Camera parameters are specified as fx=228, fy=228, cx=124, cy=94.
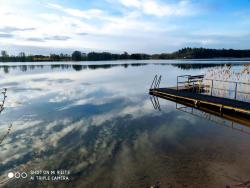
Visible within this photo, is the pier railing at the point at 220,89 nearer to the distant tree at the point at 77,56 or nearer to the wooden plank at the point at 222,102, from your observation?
the wooden plank at the point at 222,102

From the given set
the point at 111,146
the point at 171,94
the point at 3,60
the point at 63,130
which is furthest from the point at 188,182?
the point at 3,60

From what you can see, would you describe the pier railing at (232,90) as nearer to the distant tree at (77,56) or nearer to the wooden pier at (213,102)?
the wooden pier at (213,102)

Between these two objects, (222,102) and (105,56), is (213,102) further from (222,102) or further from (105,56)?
(105,56)

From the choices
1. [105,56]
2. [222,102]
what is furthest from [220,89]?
[105,56]

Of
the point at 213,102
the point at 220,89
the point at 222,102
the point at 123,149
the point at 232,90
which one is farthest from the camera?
the point at 220,89

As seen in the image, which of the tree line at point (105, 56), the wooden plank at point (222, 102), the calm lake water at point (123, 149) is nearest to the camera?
the calm lake water at point (123, 149)

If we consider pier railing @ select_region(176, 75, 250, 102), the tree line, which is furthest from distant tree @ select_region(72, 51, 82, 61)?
pier railing @ select_region(176, 75, 250, 102)

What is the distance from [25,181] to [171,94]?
16115 millimetres

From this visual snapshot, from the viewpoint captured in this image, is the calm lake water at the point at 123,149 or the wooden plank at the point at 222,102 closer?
the calm lake water at the point at 123,149

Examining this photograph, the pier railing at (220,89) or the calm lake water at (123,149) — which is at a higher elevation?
the pier railing at (220,89)

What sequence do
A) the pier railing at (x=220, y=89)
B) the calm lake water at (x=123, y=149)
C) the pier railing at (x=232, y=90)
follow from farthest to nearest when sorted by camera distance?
the pier railing at (x=220, y=89) < the pier railing at (x=232, y=90) < the calm lake water at (x=123, y=149)

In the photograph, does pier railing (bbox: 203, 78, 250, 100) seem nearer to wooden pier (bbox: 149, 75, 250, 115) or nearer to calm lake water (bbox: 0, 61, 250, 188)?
wooden pier (bbox: 149, 75, 250, 115)

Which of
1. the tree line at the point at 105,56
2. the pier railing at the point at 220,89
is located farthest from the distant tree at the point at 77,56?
the pier railing at the point at 220,89

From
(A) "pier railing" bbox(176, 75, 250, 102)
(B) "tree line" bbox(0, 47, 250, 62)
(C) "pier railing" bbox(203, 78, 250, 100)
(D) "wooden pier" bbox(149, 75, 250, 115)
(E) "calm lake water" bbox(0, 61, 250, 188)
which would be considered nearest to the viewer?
(E) "calm lake water" bbox(0, 61, 250, 188)
